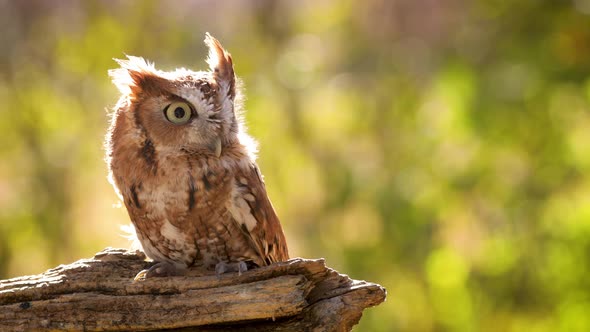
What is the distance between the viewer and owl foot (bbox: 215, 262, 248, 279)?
6.24 feet

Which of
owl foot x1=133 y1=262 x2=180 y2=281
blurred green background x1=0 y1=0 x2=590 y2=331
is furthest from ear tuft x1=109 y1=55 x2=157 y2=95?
blurred green background x1=0 y1=0 x2=590 y2=331

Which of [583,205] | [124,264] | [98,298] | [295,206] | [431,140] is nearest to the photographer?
[98,298]

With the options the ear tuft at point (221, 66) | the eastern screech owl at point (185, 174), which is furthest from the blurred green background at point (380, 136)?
the eastern screech owl at point (185, 174)

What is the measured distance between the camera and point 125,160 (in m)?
1.99

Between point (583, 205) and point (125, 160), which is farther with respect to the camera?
point (583, 205)

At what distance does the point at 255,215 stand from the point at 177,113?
0.37m

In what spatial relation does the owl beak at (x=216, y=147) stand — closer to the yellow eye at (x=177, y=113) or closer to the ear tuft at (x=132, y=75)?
the yellow eye at (x=177, y=113)

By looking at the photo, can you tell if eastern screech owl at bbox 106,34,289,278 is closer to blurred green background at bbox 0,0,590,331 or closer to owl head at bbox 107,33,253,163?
owl head at bbox 107,33,253,163

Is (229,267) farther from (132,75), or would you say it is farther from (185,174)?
(132,75)

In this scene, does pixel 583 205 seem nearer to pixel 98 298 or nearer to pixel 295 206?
pixel 295 206

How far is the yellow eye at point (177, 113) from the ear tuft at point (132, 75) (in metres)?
0.11

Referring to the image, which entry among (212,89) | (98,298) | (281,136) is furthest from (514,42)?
(98,298)

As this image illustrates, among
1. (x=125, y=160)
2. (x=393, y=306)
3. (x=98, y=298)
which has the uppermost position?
(x=393, y=306)

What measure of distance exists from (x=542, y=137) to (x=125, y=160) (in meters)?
3.50
